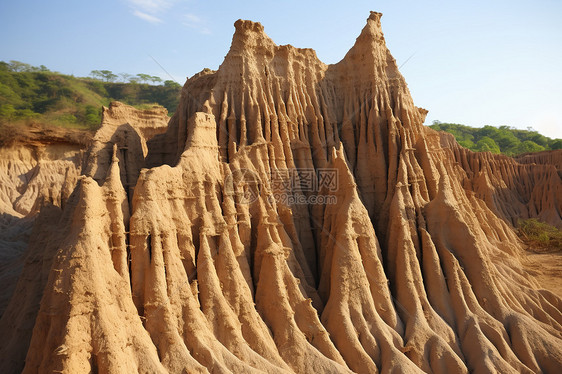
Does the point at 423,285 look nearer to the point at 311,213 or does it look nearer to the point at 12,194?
the point at 311,213

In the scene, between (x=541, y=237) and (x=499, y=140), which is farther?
(x=499, y=140)

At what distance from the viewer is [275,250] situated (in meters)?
18.7

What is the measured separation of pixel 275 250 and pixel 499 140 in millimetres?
110921

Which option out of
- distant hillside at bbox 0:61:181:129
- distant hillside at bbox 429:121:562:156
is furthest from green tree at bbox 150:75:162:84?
distant hillside at bbox 429:121:562:156

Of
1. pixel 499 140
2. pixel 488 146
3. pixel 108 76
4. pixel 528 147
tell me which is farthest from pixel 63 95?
pixel 499 140

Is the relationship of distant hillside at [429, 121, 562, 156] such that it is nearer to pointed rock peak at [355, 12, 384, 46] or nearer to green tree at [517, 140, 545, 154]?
green tree at [517, 140, 545, 154]

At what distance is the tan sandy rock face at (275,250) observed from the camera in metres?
14.2
